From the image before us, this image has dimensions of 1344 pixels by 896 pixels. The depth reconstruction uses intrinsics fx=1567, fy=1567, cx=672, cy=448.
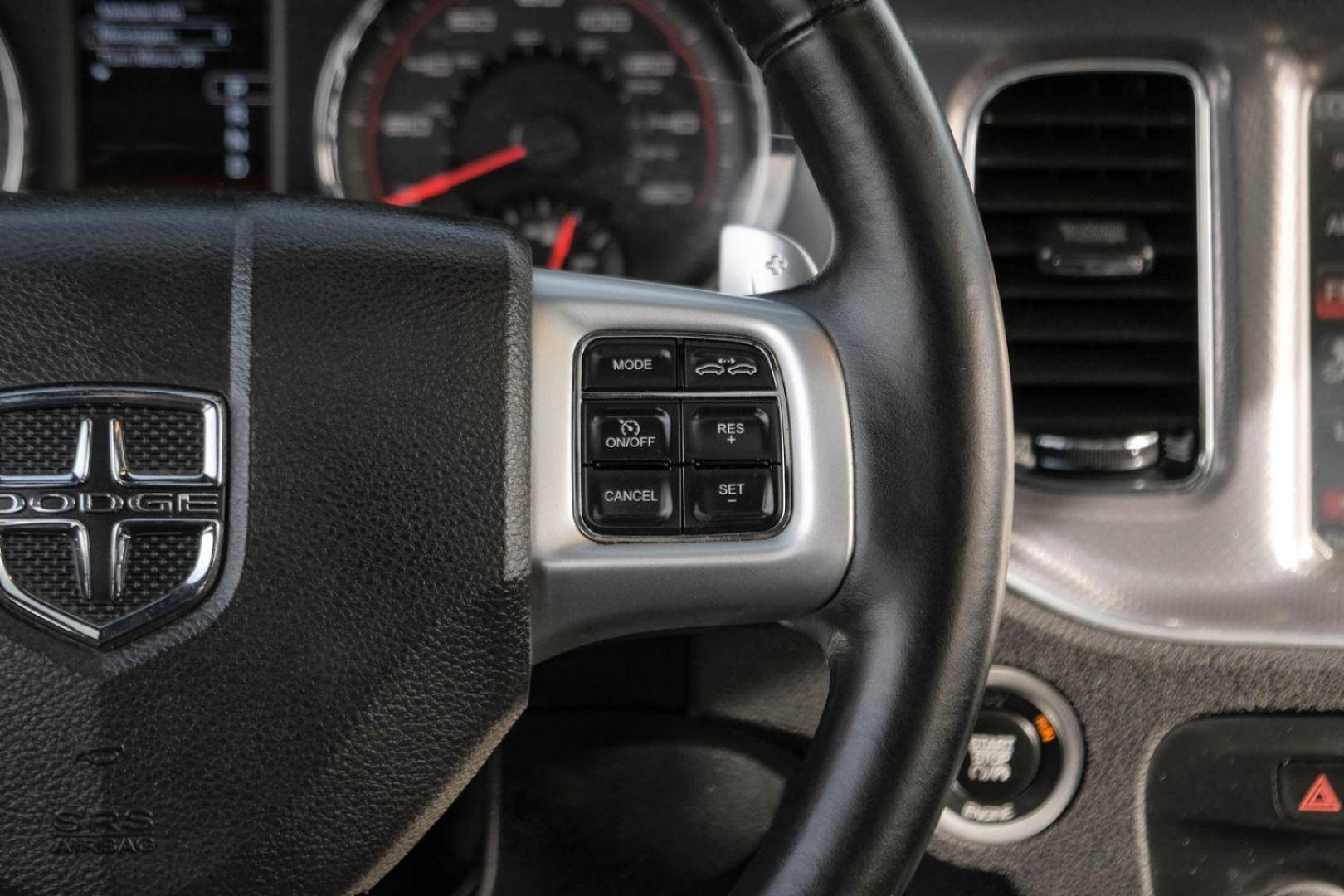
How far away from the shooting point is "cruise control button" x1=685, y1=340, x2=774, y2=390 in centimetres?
80

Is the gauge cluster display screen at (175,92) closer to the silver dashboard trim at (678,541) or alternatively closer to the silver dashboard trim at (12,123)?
the silver dashboard trim at (12,123)

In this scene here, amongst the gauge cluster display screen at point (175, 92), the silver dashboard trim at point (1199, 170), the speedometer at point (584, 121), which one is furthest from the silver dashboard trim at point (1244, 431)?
the gauge cluster display screen at point (175, 92)

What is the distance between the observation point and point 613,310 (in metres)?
0.79

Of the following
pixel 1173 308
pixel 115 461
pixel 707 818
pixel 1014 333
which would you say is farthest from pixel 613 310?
pixel 1173 308

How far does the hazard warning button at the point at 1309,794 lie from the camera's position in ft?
3.64

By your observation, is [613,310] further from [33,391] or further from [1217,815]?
[1217,815]

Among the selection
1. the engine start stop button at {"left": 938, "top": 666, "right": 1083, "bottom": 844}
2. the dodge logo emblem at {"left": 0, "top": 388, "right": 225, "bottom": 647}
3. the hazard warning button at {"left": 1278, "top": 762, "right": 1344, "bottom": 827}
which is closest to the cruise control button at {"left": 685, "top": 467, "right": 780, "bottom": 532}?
the dodge logo emblem at {"left": 0, "top": 388, "right": 225, "bottom": 647}

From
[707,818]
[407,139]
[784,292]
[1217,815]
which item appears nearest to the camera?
[784,292]

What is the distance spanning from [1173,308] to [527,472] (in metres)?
0.64

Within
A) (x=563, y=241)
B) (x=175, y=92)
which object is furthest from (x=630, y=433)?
(x=175, y=92)

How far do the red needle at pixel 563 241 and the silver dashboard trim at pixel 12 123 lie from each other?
0.45 m

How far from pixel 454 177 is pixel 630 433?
61 cm

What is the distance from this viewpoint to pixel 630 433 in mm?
784

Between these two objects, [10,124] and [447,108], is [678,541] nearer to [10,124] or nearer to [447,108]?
[447,108]
